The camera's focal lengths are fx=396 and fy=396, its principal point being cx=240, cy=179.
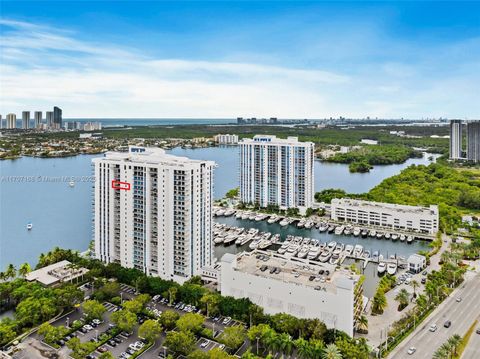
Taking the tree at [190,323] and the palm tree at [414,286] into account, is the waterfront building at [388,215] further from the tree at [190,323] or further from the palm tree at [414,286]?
the tree at [190,323]

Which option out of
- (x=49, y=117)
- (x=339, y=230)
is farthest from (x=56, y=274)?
(x=49, y=117)

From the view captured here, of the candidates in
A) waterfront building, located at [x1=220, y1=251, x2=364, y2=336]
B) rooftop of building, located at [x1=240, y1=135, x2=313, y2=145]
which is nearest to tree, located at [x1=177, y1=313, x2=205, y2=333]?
waterfront building, located at [x1=220, y1=251, x2=364, y2=336]

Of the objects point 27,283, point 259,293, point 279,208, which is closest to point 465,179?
point 279,208

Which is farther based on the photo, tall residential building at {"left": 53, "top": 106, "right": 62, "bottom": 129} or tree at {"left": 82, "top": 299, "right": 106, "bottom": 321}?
tall residential building at {"left": 53, "top": 106, "right": 62, "bottom": 129}

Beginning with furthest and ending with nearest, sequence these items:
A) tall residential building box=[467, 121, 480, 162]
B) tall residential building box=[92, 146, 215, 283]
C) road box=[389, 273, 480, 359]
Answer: tall residential building box=[467, 121, 480, 162], tall residential building box=[92, 146, 215, 283], road box=[389, 273, 480, 359]

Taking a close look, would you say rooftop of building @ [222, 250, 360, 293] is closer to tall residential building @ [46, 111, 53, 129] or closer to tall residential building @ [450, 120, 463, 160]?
tall residential building @ [450, 120, 463, 160]

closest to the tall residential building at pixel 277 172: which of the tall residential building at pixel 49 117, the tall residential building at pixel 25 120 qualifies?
the tall residential building at pixel 25 120

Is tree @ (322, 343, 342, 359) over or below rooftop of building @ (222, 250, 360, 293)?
below

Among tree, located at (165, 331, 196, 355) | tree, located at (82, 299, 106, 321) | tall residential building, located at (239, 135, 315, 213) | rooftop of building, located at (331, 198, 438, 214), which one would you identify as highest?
tall residential building, located at (239, 135, 315, 213)
